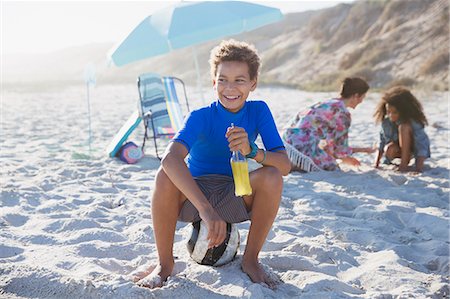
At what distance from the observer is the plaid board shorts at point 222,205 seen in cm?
242

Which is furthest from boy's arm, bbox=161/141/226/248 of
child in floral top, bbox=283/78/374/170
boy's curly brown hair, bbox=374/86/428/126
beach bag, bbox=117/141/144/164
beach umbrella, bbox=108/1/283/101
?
beach umbrella, bbox=108/1/283/101

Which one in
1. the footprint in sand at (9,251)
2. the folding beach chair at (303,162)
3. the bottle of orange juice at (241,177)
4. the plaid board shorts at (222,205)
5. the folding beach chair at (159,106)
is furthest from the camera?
the folding beach chair at (159,106)

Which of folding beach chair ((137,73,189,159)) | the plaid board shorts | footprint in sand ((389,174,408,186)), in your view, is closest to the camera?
the plaid board shorts

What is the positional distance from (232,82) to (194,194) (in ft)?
1.86

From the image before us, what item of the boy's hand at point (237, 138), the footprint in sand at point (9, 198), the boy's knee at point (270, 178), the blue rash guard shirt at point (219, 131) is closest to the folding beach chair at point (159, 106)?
the footprint in sand at point (9, 198)

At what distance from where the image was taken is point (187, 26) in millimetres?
5668

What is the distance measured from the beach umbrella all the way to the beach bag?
94 cm

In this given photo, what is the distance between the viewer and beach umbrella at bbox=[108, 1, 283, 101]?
559cm

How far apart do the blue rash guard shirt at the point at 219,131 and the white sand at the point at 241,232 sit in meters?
0.49

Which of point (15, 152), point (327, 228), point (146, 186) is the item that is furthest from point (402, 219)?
point (15, 152)

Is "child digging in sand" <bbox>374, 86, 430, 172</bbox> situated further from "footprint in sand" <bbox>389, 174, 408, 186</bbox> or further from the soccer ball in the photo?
the soccer ball

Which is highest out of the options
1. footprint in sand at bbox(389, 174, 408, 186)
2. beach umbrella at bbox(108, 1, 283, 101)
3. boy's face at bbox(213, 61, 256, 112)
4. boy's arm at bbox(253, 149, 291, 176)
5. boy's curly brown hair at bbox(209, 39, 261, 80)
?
beach umbrella at bbox(108, 1, 283, 101)

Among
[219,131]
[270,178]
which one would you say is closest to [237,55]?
[219,131]

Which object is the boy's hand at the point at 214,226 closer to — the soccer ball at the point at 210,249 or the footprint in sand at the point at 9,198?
the soccer ball at the point at 210,249
